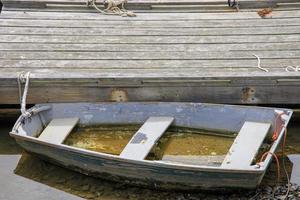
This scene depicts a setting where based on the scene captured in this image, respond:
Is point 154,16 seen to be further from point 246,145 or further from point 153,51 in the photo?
point 246,145

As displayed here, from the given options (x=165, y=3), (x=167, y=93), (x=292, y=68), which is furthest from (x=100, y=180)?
(x=165, y=3)

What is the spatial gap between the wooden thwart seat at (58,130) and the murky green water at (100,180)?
5.5 inches

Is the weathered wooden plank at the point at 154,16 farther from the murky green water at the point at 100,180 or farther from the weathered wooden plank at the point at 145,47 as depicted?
the murky green water at the point at 100,180

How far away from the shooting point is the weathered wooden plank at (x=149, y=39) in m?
6.38

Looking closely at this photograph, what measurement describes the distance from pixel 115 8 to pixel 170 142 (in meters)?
2.65

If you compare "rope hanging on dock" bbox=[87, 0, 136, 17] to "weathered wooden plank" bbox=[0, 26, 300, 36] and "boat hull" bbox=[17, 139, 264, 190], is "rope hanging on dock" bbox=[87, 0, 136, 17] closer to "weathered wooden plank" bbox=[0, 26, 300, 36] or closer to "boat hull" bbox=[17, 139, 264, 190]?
"weathered wooden plank" bbox=[0, 26, 300, 36]

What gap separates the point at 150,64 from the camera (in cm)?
586

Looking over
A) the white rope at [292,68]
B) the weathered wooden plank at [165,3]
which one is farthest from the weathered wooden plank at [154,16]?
the white rope at [292,68]

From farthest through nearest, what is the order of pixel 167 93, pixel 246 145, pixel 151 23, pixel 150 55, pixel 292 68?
pixel 151 23, pixel 150 55, pixel 292 68, pixel 167 93, pixel 246 145

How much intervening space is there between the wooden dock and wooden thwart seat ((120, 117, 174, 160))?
304 mm

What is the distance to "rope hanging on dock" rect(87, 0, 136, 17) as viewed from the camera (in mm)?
7195

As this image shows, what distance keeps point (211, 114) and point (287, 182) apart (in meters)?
0.98

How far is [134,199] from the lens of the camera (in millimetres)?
4781

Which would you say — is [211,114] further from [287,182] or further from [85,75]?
[85,75]
